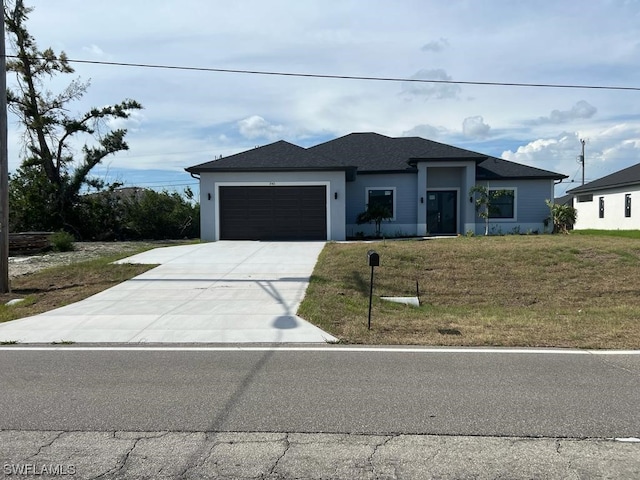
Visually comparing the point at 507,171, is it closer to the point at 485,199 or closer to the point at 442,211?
the point at 485,199

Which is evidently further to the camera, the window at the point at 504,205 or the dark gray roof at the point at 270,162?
the window at the point at 504,205

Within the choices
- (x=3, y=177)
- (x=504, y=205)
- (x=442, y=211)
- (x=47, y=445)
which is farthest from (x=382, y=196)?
(x=47, y=445)

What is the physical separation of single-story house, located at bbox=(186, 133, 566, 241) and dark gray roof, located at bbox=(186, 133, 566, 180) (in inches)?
1.8

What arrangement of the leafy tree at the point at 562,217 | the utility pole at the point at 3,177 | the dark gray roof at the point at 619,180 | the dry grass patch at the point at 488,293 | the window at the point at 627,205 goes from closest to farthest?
the dry grass patch at the point at 488,293 < the utility pole at the point at 3,177 < the leafy tree at the point at 562,217 < the dark gray roof at the point at 619,180 < the window at the point at 627,205

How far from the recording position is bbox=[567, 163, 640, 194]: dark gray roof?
31.7 m

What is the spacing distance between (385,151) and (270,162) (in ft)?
26.0

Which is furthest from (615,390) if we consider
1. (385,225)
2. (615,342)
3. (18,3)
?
(18,3)

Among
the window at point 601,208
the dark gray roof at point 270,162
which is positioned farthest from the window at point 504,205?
the window at point 601,208

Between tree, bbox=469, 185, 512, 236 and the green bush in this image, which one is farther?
tree, bbox=469, 185, 512, 236

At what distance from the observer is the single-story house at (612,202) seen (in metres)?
31.6

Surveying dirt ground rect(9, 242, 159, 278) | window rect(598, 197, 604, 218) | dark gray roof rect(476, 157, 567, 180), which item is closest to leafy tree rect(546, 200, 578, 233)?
dark gray roof rect(476, 157, 567, 180)

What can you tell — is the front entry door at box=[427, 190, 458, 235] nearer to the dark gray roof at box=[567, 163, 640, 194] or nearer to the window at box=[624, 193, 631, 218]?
the dark gray roof at box=[567, 163, 640, 194]

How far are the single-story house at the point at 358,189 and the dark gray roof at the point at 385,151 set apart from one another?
5 cm

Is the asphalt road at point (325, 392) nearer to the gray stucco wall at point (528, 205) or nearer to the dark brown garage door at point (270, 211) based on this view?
the dark brown garage door at point (270, 211)
